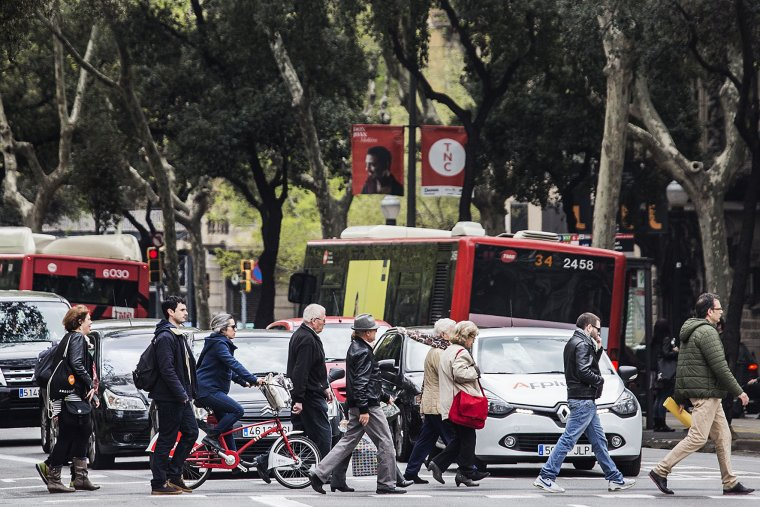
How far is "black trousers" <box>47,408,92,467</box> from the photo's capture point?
14820 millimetres

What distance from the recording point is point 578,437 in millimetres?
14508

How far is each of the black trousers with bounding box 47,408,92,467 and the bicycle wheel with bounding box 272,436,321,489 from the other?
1.71 m

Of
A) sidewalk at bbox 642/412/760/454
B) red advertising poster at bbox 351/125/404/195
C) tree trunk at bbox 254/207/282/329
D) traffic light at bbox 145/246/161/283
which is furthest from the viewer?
traffic light at bbox 145/246/161/283

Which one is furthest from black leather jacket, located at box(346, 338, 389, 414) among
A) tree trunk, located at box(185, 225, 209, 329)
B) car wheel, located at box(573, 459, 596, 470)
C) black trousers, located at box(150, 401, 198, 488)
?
tree trunk, located at box(185, 225, 209, 329)

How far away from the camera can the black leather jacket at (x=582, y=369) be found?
1441 cm

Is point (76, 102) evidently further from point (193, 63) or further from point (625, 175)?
point (625, 175)

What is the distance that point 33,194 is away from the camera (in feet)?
179

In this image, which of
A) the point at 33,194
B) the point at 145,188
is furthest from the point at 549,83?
the point at 33,194

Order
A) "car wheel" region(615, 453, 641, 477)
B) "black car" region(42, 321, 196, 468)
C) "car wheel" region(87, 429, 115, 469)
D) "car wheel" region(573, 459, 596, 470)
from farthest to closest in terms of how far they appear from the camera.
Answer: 1. "car wheel" region(87, 429, 115, 469)
2. "black car" region(42, 321, 196, 468)
3. "car wheel" region(573, 459, 596, 470)
4. "car wheel" region(615, 453, 641, 477)

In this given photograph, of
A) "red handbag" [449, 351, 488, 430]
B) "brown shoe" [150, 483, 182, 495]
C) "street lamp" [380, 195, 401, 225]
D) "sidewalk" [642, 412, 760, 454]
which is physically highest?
"street lamp" [380, 195, 401, 225]

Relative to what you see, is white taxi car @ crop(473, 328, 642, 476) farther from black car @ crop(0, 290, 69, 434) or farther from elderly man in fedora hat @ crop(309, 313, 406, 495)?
black car @ crop(0, 290, 69, 434)

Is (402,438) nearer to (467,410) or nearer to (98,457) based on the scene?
(98,457)

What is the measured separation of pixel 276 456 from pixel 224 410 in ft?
2.06

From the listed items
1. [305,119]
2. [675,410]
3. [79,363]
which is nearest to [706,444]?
[675,410]
